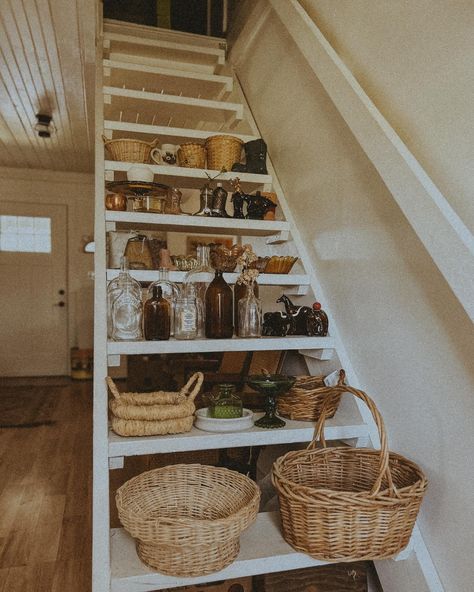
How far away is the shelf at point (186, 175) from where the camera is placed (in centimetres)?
216

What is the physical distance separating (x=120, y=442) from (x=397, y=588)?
93cm

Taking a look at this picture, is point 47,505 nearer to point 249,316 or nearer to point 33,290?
point 249,316

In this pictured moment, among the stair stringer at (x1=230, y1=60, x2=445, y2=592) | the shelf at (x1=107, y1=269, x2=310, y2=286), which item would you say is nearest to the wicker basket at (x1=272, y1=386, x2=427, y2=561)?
the stair stringer at (x1=230, y1=60, x2=445, y2=592)

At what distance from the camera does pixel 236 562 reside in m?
1.19

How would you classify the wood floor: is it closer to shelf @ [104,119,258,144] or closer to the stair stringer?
the stair stringer

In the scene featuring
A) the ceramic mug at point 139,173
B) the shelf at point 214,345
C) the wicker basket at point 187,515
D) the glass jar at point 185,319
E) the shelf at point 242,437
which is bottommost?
the wicker basket at point 187,515

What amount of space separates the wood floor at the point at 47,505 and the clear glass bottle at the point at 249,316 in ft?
3.86

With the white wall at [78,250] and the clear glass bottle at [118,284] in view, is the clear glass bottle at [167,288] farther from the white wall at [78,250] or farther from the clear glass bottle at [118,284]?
the white wall at [78,250]

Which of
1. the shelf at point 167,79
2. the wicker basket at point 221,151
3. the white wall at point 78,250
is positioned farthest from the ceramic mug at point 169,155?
the white wall at point 78,250

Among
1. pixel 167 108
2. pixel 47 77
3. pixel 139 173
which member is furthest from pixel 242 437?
pixel 47 77

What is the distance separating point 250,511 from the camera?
3.85 feet

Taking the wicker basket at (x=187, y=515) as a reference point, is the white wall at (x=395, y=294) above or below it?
above

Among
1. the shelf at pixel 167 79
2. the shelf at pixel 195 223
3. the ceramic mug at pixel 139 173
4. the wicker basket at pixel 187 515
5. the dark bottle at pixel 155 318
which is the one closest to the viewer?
the wicker basket at pixel 187 515

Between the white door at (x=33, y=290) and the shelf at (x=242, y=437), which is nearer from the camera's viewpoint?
the shelf at (x=242, y=437)
